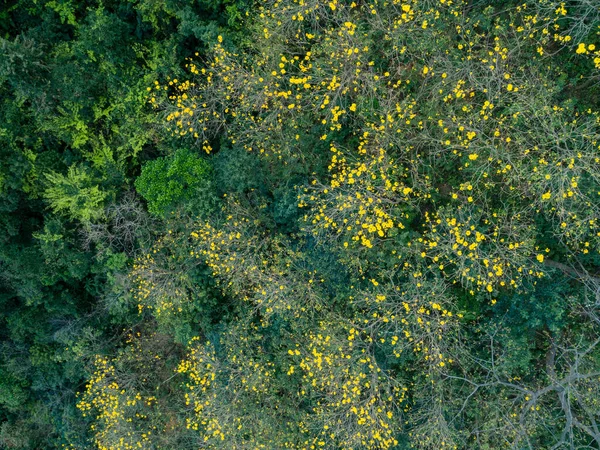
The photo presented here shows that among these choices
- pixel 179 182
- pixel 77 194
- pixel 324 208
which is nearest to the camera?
pixel 324 208

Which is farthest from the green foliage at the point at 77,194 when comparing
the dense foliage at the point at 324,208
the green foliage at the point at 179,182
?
the green foliage at the point at 179,182

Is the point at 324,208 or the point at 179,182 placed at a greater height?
the point at 179,182

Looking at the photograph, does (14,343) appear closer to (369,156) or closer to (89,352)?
(89,352)

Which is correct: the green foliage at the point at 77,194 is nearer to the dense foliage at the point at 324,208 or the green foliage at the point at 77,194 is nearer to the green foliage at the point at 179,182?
the dense foliage at the point at 324,208

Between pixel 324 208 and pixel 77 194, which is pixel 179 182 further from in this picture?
pixel 324 208

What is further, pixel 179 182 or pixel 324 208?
pixel 179 182

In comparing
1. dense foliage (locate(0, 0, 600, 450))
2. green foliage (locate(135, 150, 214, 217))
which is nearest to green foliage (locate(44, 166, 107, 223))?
dense foliage (locate(0, 0, 600, 450))

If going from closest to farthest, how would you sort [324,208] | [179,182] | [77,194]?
[324,208] → [179,182] → [77,194]

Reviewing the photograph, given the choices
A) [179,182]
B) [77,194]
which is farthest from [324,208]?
[77,194]

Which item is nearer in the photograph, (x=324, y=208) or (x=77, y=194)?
(x=324, y=208)

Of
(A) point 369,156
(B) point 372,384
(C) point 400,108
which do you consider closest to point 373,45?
(C) point 400,108
